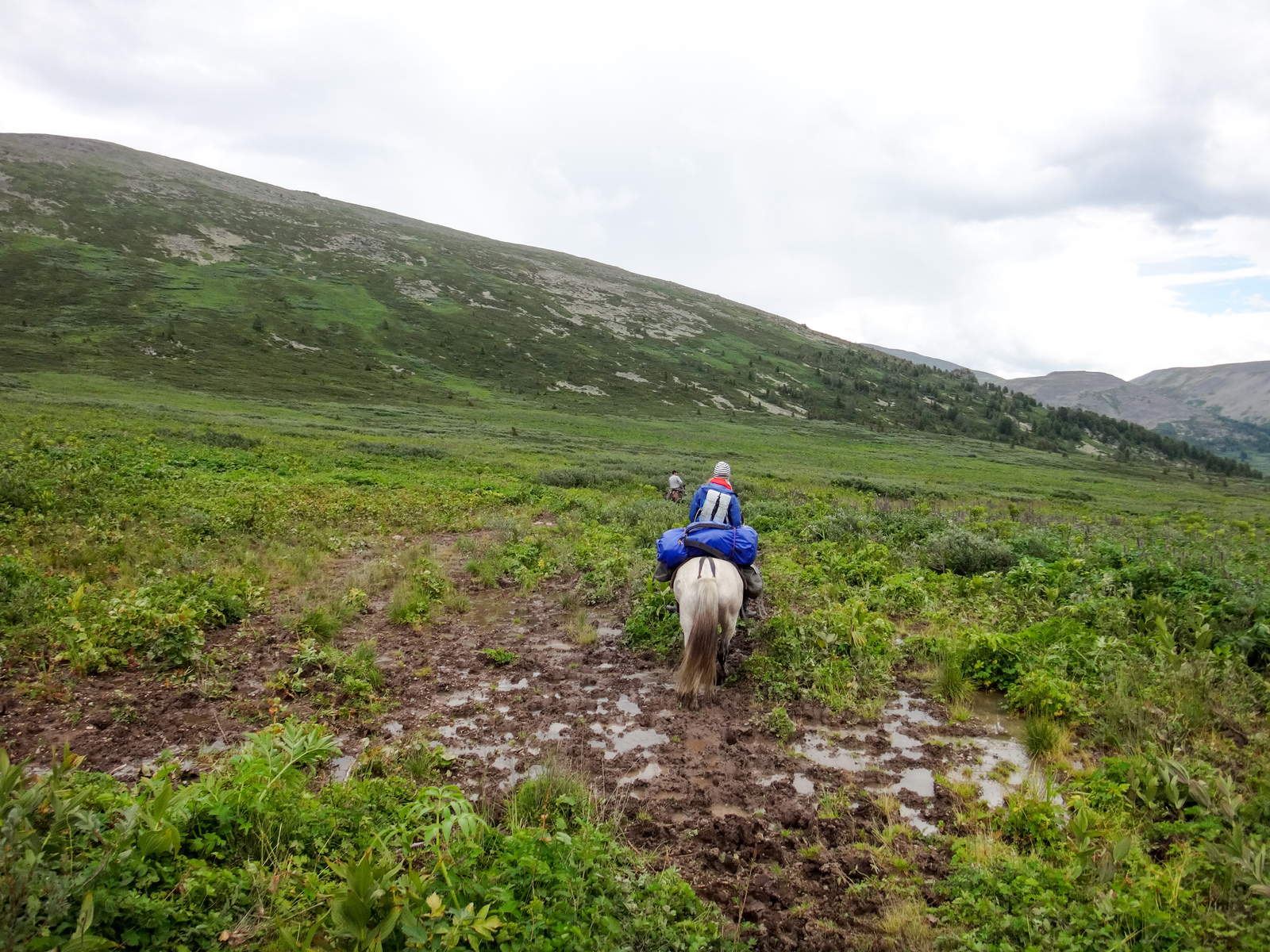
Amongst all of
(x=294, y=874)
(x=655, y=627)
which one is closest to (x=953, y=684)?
(x=655, y=627)

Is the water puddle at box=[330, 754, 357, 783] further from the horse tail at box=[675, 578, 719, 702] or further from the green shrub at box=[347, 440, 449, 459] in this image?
the green shrub at box=[347, 440, 449, 459]

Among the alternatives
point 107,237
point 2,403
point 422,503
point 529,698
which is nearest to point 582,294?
point 107,237

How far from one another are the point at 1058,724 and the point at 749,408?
3356 inches

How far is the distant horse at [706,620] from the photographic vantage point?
7.52 m

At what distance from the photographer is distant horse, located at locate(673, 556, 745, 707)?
752 cm

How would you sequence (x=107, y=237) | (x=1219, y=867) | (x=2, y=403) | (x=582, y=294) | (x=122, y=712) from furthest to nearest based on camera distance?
(x=582, y=294), (x=107, y=237), (x=2, y=403), (x=122, y=712), (x=1219, y=867)

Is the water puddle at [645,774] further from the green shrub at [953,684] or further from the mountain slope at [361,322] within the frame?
the mountain slope at [361,322]

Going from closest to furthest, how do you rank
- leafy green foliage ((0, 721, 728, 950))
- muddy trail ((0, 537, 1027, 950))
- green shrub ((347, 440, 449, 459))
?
leafy green foliage ((0, 721, 728, 950))
muddy trail ((0, 537, 1027, 950))
green shrub ((347, 440, 449, 459))

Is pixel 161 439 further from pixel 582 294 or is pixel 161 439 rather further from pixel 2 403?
pixel 582 294

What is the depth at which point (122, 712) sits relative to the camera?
5840mm

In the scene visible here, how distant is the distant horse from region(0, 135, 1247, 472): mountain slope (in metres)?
54.1

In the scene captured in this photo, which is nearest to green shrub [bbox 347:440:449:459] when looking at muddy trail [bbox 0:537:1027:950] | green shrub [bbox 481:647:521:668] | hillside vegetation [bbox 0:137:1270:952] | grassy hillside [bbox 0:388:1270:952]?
hillside vegetation [bbox 0:137:1270:952]

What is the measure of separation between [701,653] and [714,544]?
1.60 meters

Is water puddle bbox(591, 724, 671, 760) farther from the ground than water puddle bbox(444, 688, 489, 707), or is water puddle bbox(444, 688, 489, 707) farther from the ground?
water puddle bbox(591, 724, 671, 760)
